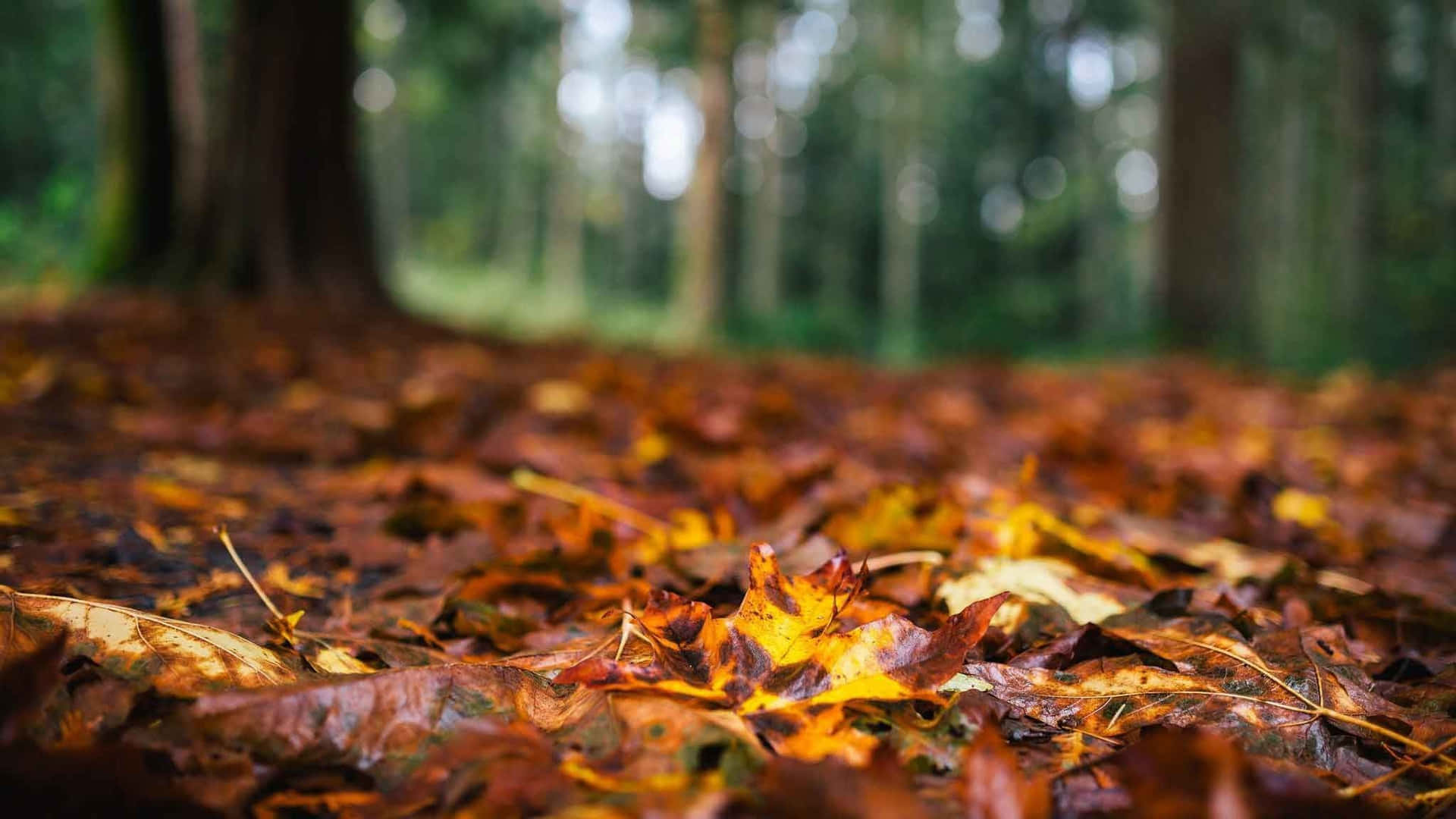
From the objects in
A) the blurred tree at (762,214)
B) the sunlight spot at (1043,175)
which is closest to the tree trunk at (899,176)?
the blurred tree at (762,214)

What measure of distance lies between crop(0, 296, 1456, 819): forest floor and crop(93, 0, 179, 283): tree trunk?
4281 mm

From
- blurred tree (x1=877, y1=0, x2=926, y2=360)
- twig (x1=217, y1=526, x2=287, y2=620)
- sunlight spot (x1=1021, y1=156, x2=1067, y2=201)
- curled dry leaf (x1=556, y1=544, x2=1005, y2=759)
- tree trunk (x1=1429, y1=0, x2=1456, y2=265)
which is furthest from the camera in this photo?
sunlight spot (x1=1021, y1=156, x2=1067, y2=201)

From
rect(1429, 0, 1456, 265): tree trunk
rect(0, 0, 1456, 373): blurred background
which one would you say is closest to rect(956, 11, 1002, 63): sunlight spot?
rect(0, 0, 1456, 373): blurred background

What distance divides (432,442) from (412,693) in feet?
4.56

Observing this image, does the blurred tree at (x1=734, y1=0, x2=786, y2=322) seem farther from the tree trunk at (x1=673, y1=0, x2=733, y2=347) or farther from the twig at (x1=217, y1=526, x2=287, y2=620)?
the twig at (x1=217, y1=526, x2=287, y2=620)

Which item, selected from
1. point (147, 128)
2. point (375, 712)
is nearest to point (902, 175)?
point (147, 128)

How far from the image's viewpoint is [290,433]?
6.87 feet

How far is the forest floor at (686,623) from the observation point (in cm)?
59

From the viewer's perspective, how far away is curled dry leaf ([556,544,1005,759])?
2.28ft

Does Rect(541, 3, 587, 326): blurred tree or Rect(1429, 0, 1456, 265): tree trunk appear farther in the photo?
Rect(541, 3, 587, 326): blurred tree

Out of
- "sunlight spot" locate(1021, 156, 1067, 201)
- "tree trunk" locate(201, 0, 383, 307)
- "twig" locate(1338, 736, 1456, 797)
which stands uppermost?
"sunlight spot" locate(1021, 156, 1067, 201)

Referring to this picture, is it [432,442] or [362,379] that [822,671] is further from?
[362,379]

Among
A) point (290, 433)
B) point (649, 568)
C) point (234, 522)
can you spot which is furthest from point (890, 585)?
point (290, 433)

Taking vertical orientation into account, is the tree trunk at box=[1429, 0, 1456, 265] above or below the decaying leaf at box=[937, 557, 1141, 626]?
above
